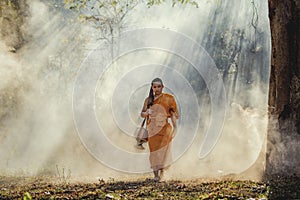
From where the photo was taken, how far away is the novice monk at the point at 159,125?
809cm

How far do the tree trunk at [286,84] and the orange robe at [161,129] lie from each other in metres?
2.10

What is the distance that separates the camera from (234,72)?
35.7m

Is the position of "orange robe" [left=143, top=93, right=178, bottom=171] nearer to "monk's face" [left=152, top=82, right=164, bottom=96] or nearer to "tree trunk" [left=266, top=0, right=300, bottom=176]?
"monk's face" [left=152, top=82, right=164, bottom=96]

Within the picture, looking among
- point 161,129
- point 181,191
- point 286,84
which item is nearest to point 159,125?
point 161,129

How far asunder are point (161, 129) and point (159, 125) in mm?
101

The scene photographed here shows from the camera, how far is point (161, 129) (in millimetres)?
8141

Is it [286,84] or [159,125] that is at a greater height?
[286,84]

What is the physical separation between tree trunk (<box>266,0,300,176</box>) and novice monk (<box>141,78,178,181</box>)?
2.10 m

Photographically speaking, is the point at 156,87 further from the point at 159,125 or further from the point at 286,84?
the point at 286,84

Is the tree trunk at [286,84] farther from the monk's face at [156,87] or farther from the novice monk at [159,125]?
the monk's face at [156,87]

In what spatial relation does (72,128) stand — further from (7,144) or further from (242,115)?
(242,115)

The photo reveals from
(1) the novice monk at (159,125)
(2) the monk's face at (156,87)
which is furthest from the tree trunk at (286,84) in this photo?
(2) the monk's face at (156,87)

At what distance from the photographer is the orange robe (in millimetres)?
8094

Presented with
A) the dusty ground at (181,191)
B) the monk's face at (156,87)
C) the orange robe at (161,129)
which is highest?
the monk's face at (156,87)
